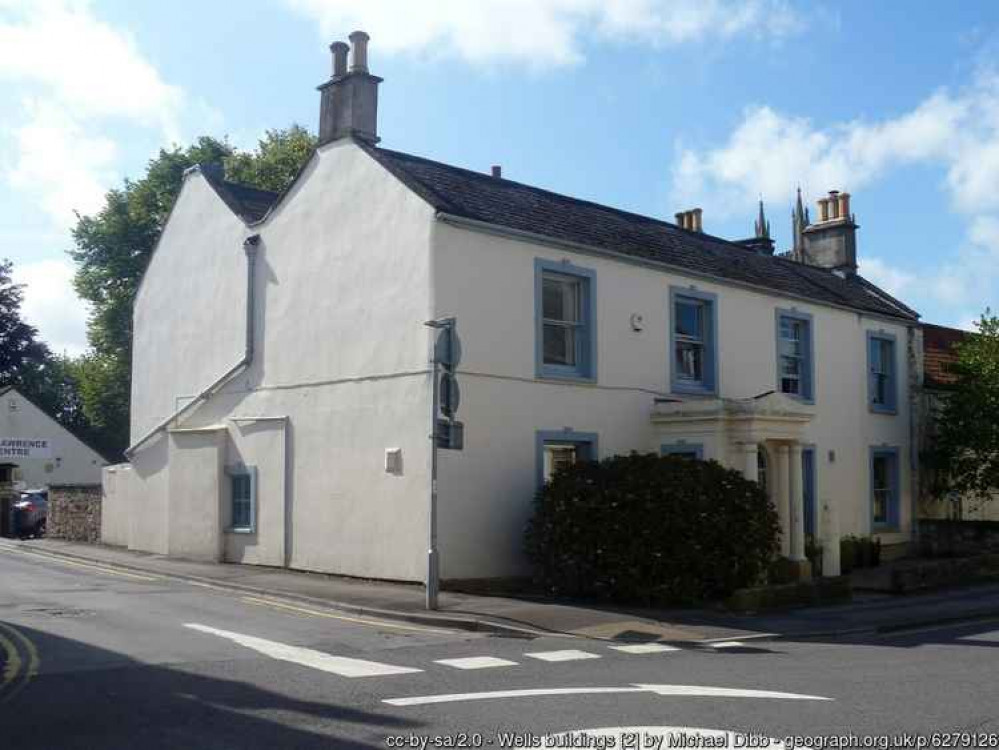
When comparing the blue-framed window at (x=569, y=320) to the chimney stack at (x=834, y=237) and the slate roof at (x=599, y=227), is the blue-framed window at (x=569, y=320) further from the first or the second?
the chimney stack at (x=834, y=237)

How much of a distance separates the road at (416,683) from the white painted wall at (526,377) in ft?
12.3

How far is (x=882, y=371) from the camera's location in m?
26.6

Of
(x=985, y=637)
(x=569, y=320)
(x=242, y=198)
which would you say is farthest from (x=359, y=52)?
(x=985, y=637)

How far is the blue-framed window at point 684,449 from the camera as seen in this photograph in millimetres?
19516

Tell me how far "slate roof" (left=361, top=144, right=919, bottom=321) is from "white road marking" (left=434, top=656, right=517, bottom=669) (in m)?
8.30

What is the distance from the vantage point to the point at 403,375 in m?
17.8

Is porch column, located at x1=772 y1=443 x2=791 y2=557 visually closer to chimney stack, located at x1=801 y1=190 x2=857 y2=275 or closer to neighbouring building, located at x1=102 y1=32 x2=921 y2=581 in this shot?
neighbouring building, located at x1=102 y1=32 x2=921 y2=581

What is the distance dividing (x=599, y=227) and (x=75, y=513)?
1579 cm

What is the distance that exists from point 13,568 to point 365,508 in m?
7.63

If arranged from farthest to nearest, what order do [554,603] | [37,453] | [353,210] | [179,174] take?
[37,453] < [179,174] < [353,210] < [554,603]

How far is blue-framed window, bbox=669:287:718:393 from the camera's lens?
21.3 m

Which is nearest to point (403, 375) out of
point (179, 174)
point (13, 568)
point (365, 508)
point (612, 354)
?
point (365, 508)

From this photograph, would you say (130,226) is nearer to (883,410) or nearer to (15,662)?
(883,410)

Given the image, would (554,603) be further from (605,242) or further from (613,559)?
(605,242)
